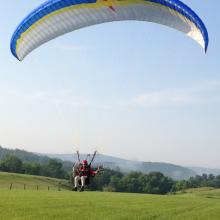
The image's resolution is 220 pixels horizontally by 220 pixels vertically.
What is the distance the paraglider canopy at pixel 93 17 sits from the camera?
18.6 m

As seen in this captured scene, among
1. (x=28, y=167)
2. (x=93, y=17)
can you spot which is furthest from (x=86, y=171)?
(x=28, y=167)

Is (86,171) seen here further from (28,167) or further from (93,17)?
(28,167)

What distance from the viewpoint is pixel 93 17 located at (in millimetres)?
21328

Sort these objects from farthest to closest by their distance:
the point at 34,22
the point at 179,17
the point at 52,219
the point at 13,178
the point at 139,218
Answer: the point at 13,178
the point at 34,22
the point at 179,17
the point at 139,218
the point at 52,219

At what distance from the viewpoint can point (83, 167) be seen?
23281 millimetres

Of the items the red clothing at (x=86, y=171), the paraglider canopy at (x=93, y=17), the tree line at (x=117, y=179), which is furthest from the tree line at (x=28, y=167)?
the paraglider canopy at (x=93, y=17)

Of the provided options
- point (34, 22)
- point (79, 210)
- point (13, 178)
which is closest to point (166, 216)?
point (79, 210)

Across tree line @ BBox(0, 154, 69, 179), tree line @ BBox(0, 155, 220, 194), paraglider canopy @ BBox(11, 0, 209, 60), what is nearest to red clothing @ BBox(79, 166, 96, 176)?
paraglider canopy @ BBox(11, 0, 209, 60)

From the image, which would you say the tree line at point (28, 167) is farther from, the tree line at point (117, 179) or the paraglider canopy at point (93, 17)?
the paraglider canopy at point (93, 17)

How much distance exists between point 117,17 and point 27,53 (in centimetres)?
533

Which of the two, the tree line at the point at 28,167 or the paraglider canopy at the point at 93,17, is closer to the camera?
the paraglider canopy at the point at 93,17

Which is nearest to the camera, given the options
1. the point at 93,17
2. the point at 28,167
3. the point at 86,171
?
the point at 93,17

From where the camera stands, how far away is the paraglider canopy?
61.0ft

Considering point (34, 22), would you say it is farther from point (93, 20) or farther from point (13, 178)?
point (13, 178)
